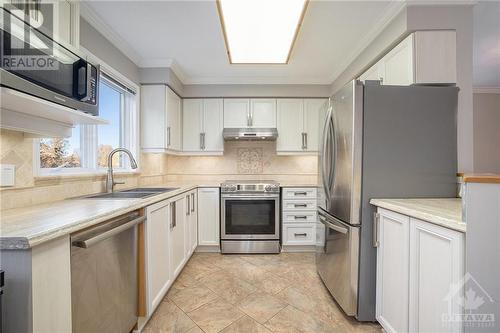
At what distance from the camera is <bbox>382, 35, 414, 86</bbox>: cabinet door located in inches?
70.5

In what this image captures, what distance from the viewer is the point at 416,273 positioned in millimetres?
1241

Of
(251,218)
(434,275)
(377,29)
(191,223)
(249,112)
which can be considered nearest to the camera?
(434,275)

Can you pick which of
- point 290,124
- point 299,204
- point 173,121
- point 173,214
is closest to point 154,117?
point 173,121

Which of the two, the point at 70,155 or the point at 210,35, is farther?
the point at 210,35

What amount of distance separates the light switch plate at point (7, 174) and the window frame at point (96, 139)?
140mm

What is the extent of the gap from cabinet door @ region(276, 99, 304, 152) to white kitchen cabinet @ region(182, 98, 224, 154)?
0.90 metres

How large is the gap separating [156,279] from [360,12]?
2735 mm

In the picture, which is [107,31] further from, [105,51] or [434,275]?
[434,275]

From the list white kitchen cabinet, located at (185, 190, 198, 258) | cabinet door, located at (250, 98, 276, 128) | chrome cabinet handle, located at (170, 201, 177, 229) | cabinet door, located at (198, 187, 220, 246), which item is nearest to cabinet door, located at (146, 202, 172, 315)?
chrome cabinet handle, located at (170, 201, 177, 229)

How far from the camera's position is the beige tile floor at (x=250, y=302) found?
167cm

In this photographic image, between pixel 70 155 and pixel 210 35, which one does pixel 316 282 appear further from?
pixel 210 35

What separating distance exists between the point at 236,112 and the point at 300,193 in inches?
60.3

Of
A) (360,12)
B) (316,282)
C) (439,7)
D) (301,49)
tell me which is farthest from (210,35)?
(316,282)

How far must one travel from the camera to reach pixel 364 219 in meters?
1.65
